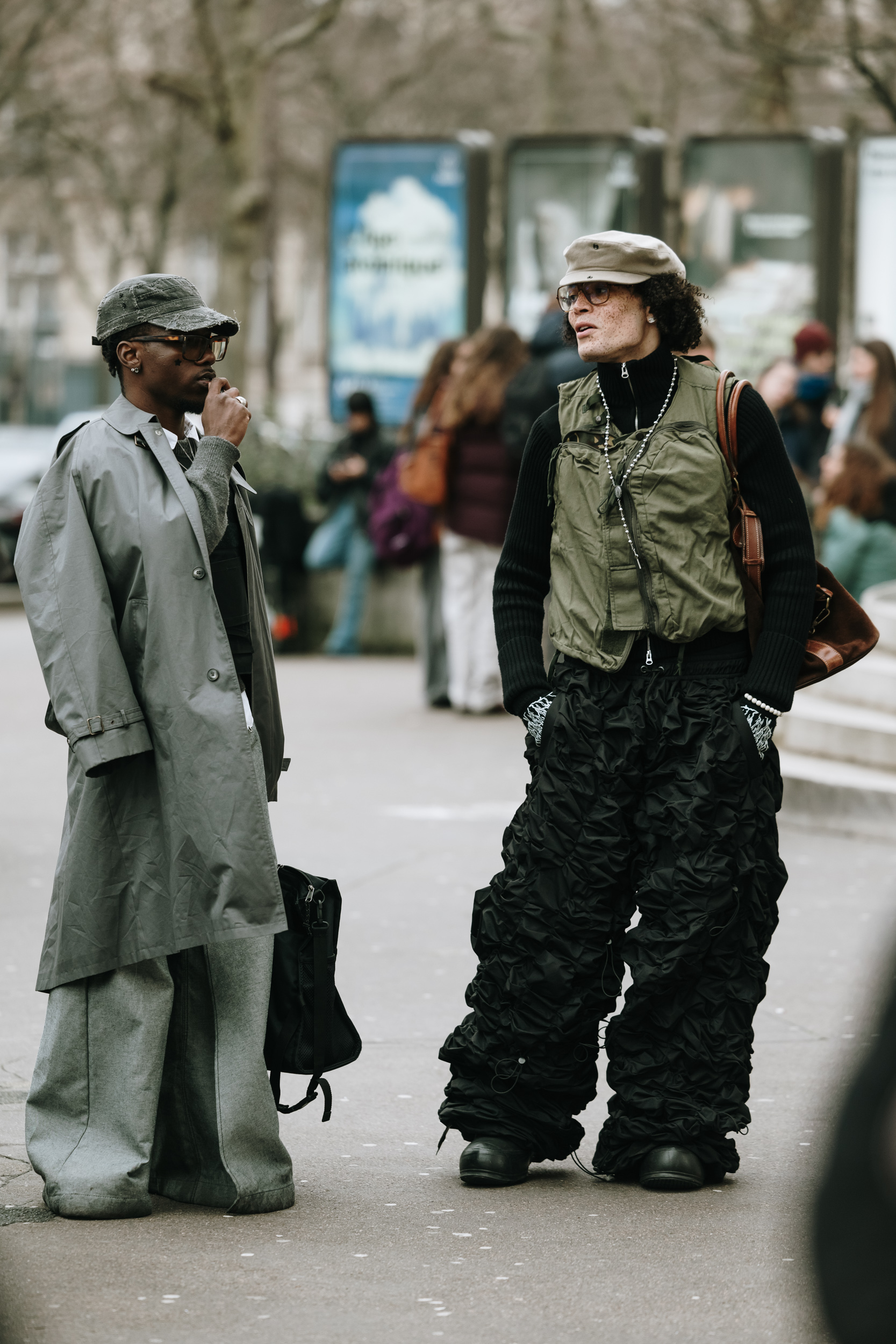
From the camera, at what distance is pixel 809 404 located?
39.9ft

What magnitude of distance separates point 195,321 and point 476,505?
7120 millimetres

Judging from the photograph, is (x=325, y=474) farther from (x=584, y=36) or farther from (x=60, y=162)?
(x=584, y=36)

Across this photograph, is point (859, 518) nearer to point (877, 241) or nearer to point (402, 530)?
point (402, 530)

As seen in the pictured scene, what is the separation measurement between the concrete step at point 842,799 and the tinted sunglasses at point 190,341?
465 centimetres

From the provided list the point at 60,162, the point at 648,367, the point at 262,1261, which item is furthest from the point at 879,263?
the point at 60,162

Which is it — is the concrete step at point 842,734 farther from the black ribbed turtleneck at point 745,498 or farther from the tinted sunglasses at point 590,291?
the tinted sunglasses at point 590,291

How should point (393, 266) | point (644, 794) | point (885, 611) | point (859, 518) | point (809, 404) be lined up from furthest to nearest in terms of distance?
point (393, 266) → point (809, 404) → point (859, 518) → point (885, 611) → point (644, 794)

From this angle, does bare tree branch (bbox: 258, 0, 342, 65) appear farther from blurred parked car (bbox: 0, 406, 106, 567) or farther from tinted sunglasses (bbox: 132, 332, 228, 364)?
tinted sunglasses (bbox: 132, 332, 228, 364)

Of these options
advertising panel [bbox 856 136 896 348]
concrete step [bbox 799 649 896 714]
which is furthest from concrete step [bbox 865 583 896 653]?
advertising panel [bbox 856 136 896 348]

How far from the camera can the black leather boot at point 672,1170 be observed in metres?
4.22

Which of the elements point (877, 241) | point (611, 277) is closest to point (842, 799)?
point (611, 277)

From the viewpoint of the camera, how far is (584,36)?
36.7 metres

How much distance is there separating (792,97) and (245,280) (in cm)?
831

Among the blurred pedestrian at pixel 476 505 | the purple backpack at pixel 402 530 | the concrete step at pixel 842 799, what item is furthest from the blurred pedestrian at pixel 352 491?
the concrete step at pixel 842 799
